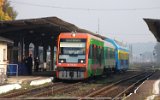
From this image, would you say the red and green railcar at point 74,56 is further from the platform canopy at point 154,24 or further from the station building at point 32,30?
the platform canopy at point 154,24

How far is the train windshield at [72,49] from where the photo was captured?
29.7m

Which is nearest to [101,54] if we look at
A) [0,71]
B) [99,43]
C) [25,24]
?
[99,43]

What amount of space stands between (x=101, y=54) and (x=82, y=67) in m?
6.60

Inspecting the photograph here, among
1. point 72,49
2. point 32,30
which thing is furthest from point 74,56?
point 32,30

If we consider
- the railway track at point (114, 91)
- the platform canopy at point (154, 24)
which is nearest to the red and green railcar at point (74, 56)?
the railway track at point (114, 91)

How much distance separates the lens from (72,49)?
98.2 feet

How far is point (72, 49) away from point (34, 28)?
9.09 meters

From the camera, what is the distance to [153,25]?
3191 cm

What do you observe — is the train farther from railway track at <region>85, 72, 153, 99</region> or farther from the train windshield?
railway track at <region>85, 72, 153, 99</region>

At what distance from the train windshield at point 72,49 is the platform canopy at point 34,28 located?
3308 millimetres

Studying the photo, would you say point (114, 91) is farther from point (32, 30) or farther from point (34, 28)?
point (32, 30)

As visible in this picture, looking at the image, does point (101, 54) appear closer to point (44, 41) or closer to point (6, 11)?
point (44, 41)

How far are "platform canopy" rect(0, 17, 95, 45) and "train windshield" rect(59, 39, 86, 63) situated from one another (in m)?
3.31

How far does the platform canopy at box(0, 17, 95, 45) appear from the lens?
33719mm
